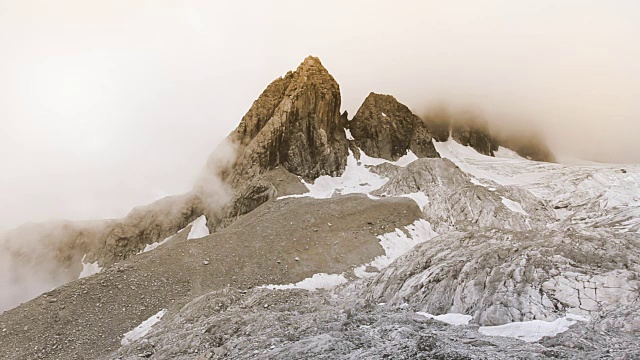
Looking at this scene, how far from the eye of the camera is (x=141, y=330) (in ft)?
127

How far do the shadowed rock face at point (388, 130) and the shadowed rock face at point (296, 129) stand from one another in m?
8.14

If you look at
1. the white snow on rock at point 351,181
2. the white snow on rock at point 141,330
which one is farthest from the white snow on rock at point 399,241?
the white snow on rock at point 141,330

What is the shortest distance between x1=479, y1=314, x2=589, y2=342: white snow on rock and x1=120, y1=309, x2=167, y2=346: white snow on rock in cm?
2950

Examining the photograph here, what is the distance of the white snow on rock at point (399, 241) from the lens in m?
56.1

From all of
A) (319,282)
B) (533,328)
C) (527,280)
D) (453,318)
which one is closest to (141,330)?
(319,282)

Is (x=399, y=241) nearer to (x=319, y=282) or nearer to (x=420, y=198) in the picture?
(x=420, y=198)

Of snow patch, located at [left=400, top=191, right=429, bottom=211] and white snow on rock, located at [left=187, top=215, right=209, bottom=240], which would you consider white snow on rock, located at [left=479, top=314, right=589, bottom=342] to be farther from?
white snow on rock, located at [left=187, top=215, right=209, bottom=240]

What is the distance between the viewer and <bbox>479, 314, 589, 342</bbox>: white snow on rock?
1898 centimetres

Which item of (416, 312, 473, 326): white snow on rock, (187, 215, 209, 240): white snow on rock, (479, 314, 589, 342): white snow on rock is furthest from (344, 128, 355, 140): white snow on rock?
(479, 314, 589, 342): white snow on rock

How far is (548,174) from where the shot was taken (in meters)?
92.3

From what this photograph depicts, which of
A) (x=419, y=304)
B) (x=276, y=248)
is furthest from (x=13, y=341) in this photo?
(x=419, y=304)

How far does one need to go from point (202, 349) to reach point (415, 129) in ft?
344

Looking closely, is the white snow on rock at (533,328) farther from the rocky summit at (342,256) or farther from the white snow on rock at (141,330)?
the white snow on rock at (141,330)

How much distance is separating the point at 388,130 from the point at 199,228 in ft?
186
